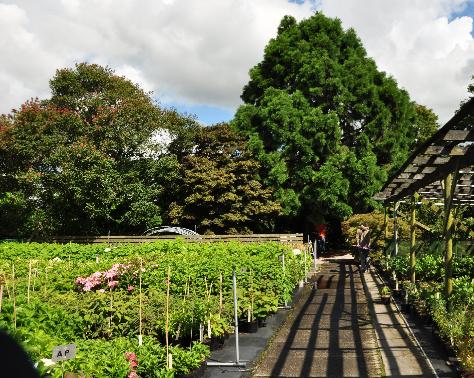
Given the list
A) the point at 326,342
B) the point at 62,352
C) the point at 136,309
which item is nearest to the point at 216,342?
the point at 136,309

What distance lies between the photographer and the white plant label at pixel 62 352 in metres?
3.45

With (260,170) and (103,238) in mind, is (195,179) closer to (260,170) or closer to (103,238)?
(260,170)

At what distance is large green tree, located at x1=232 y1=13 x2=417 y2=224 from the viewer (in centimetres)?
2339

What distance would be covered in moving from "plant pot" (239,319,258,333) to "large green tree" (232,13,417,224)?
1494cm

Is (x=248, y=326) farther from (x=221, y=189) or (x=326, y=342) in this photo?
(x=221, y=189)

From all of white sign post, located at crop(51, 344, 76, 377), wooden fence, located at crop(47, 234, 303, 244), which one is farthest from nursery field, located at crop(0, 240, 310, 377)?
wooden fence, located at crop(47, 234, 303, 244)

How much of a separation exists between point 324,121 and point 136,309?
1761cm

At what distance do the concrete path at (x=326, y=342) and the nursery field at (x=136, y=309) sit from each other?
2.42 ft

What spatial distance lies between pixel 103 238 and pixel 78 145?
4.54m

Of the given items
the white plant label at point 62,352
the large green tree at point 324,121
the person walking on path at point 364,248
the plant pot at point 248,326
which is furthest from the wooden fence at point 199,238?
the white plant label at point 62,352

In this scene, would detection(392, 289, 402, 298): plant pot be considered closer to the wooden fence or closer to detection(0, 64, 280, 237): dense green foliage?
the wooden fence

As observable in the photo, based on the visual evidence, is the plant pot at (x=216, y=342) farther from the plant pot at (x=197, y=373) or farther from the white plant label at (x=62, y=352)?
the white plant label at (x=62, y=352)

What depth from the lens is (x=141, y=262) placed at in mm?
9414

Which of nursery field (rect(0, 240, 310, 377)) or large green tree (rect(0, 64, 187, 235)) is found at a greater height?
large green tree (rect(0, 64, 187, 235))
